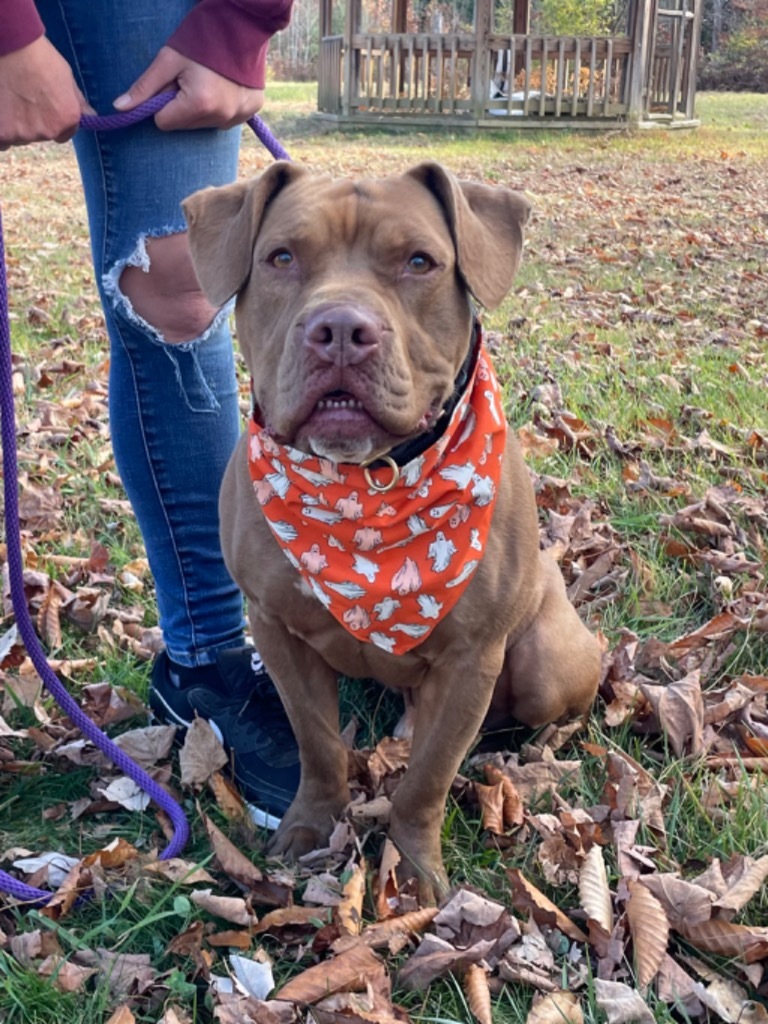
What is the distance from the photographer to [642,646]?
3.46 meters

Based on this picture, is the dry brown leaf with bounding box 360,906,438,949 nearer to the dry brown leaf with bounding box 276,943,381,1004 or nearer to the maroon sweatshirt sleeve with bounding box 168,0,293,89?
the dry brown leaf with bounding box 276,943,381,1004

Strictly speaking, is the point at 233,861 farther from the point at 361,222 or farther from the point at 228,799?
the point at 361,222

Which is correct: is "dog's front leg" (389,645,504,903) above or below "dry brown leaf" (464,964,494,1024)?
above

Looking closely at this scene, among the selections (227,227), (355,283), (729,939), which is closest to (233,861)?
(729,939)

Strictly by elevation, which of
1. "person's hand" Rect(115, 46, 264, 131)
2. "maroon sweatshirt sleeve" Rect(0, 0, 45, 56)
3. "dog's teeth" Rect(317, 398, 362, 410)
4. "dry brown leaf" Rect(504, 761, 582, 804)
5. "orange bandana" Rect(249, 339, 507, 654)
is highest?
"maroon sweatshirt sleeve" Rect(0, 0, 45, 56)

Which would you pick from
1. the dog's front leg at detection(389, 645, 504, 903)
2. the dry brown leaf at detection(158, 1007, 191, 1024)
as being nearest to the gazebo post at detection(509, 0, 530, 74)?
the dog's front leg at detection(389, 645, 504, 903)

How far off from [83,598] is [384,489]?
155cm

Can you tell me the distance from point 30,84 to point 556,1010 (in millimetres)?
2162

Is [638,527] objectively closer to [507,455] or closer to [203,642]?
[507,455]

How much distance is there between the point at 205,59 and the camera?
257cm

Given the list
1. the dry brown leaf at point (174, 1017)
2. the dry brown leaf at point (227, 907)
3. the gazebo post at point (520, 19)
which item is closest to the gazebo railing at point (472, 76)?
the gazebo post at point (520, 19)

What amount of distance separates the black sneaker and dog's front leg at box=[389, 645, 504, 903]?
430mm

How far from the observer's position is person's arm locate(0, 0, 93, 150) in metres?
2.30

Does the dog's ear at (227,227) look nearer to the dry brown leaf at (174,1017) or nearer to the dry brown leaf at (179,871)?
the dry brown leaf at (179,871)
